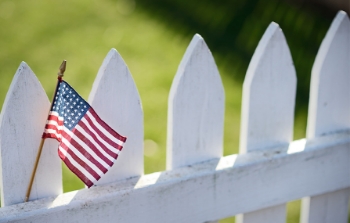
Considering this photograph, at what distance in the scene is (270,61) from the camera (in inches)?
80.4

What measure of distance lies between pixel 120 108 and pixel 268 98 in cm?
58

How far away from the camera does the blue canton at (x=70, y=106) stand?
170 centimetres

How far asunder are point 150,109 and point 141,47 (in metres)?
0.92

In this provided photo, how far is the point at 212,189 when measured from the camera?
1996mm

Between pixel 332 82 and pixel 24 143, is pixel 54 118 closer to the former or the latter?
pixel 24 143

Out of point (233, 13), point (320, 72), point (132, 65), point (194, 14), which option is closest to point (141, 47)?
point (132, 65)

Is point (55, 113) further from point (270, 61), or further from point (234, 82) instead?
point (234, 82)

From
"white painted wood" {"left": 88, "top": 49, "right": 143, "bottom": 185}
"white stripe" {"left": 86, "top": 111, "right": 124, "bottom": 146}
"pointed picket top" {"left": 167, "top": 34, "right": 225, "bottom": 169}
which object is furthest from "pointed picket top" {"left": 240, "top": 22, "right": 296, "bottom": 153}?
"white stripe" {"left": 86, "top": 111, "right": 124, "bottom": 146}

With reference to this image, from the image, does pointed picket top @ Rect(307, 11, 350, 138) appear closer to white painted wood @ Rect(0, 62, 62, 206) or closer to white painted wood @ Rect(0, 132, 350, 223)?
white painted wood @ Rect(0, 132, 350, 223)

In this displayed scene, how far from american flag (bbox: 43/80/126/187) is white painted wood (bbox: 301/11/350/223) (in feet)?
2.82

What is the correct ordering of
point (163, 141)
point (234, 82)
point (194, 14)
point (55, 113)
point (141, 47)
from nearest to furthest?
1. point (55, 113)
2. point (163, 141)
3. point (234, 82)
4. point (141, 47)
5. point (194, 14)

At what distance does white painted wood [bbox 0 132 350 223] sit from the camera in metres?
1.80

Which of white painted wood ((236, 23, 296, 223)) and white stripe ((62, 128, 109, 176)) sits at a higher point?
white painted wood ((236, 23, 296, 223))

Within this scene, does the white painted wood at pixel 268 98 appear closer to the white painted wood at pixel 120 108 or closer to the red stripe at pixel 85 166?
the white painted wood at pixel 120 108
